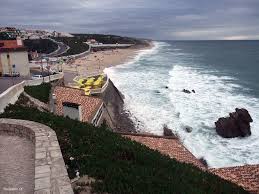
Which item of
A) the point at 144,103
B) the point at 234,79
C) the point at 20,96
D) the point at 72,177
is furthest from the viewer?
the point at 234,79

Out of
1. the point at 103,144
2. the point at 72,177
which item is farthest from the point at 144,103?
the point at 72,177

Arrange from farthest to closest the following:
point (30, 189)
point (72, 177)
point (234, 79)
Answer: point (234, 79) < point (72, 177) < point (30, 189)

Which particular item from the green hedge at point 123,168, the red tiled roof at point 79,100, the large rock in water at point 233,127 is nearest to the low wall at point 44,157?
the green hedge at point 123,168

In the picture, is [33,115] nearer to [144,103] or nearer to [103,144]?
[103,144]

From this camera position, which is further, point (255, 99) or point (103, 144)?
point (255, 99)

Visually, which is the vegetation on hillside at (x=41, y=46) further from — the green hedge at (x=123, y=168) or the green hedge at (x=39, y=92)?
the green hedge at (x=123, y=168)
